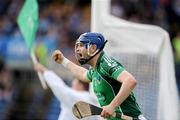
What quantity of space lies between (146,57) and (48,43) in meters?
5.66

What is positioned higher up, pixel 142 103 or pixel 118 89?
pixel 118 89

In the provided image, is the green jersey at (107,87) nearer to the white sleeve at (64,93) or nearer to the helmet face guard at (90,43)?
the helmet face guard at (90,43)

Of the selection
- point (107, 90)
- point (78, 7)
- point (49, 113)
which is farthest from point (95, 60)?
point (78, 7)

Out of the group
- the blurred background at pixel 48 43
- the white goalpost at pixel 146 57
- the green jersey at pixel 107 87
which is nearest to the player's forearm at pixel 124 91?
the green jersey at pixel 107 87

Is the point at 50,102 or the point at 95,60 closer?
the point at 95,60

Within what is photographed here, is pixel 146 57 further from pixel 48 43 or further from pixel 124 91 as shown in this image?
pixel 48 43

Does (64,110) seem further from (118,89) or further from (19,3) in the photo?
(19,3)

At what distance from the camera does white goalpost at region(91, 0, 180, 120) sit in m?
9.20

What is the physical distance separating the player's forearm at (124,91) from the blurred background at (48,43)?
6.83 meters

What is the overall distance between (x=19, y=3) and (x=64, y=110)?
773 centimetres

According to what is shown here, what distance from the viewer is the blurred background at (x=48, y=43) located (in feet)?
47.3

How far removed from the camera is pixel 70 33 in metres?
15.2

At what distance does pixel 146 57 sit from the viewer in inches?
372

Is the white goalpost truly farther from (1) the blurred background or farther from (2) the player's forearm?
(1) the blurred background
